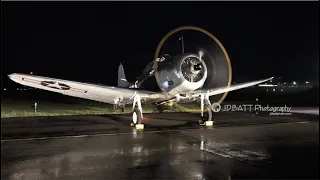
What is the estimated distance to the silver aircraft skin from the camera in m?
12.3

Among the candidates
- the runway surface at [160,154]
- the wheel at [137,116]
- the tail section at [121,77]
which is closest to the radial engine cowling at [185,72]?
the wheel at [137,116]

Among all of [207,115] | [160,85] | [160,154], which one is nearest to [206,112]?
[207,115]

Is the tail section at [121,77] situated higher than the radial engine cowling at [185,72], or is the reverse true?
the tail section at [121,77]

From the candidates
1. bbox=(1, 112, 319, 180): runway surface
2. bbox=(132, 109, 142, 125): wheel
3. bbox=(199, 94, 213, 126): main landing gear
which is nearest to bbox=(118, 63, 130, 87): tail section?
bbox=(132, 109, 142, 125): wheel

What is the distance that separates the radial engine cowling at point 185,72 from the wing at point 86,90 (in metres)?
1.50

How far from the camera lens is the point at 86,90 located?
524 inches

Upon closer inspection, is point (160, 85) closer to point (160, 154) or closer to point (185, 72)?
point (185, 72)

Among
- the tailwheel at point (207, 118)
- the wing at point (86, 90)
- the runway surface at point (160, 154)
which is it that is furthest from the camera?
the tailwheel at point (207, 118)

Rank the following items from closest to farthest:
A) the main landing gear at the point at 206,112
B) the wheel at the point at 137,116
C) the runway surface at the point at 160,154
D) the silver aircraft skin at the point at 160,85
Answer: the runway surface at the point at 160,154 < the silver aircraft skin at the point at 160,85 < the wheel at the point at 137,116 < the main landing gear at the point at 206,112

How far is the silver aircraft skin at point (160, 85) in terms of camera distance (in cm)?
1232

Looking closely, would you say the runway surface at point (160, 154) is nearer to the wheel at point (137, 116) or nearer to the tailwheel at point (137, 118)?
the tailwheel at point (137, 118)

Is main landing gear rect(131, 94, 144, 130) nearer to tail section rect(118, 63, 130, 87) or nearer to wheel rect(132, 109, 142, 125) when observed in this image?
wheel rect(132, 109, 142, 125)

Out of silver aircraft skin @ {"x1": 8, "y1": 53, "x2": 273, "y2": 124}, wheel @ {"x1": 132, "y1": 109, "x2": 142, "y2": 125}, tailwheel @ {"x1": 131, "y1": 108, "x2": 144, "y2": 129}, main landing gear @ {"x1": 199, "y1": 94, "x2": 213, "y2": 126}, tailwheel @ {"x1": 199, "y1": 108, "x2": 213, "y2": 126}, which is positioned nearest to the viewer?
silver aircraft skin @ {"x1": 8, "y1": 53, "x2": 273, "y2": 124}

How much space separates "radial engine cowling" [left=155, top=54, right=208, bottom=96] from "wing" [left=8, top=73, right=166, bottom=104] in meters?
1.50
